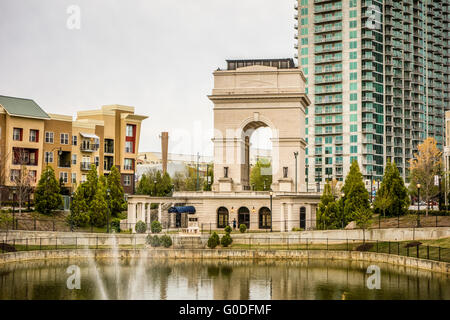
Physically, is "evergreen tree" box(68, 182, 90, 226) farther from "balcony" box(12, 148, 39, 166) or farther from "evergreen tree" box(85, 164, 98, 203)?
"balcony" box(12, 148, 39, 166)

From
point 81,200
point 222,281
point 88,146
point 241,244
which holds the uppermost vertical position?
point 88,146

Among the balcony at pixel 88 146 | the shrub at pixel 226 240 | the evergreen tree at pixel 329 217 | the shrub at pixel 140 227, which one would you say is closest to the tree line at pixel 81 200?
the shrub at pixel 140 227

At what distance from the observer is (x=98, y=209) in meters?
73.2

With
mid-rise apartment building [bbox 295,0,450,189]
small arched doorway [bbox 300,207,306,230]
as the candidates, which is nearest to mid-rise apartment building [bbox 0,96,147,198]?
small arched doorway [bbox 300,207,306,230]

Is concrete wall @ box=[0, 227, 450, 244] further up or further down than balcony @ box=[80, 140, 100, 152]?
further down

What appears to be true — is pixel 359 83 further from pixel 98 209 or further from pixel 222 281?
pixel 222 281

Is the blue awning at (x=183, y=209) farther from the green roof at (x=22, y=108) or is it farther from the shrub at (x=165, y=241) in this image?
the green roof at (x=22, y=108)

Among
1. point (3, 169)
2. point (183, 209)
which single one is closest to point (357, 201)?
point (183, 209)

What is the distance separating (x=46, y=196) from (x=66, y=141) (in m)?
15.2

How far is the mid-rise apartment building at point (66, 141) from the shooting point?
8069 cm

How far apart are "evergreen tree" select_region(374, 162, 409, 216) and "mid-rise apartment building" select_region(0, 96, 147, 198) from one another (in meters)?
36.9

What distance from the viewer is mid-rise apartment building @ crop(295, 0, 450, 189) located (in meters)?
143
